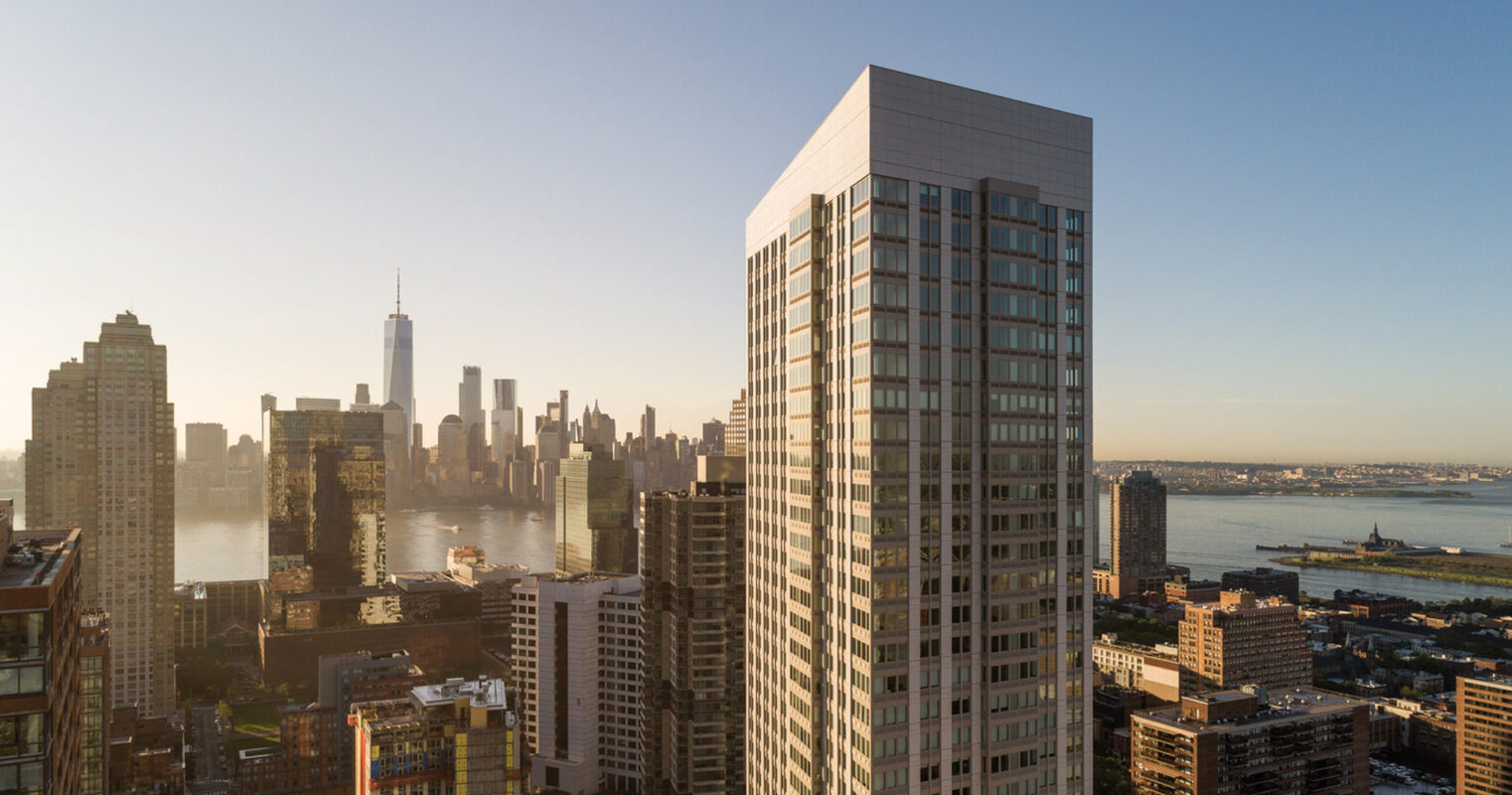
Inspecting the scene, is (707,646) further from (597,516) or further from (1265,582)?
(1265,582)

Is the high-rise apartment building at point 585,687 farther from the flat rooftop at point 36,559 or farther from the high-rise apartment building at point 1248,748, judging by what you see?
the flat rooftop at point 36,559

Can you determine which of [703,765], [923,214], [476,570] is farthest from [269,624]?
[923,214]

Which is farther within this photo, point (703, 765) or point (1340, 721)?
point (1340, 721)

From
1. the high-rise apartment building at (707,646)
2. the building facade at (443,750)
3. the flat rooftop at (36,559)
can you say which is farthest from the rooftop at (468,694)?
the flat rooftop at (36,559)

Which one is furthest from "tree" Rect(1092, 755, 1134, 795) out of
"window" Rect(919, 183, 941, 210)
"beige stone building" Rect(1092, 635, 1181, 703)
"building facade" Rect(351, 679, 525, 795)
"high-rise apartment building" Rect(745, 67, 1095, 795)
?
"window" Rect(919, 183, 941, 210)

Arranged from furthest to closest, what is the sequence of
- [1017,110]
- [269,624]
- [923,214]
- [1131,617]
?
[1131,617], [269,624], [1017,110], [923,214]

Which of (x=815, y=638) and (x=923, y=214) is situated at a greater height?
(x=923, y=214)

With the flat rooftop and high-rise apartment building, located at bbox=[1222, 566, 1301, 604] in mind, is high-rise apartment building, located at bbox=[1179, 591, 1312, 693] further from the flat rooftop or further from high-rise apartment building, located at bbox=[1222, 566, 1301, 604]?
the flat rooftop

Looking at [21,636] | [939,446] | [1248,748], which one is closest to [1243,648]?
[1248,748]

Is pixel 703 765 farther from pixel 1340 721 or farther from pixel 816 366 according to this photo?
pixel 1340 721
